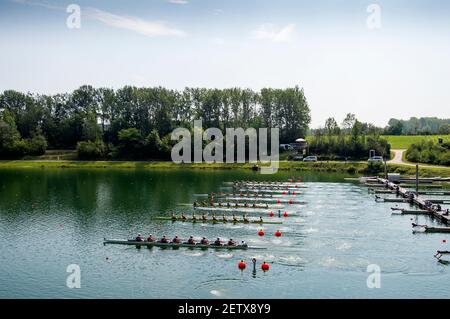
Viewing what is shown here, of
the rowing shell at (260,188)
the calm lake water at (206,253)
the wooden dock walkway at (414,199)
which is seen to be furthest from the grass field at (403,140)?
the calm lake water at (206,253)

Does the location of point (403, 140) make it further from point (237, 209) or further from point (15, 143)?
point (15, 143)

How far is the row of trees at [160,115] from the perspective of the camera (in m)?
121

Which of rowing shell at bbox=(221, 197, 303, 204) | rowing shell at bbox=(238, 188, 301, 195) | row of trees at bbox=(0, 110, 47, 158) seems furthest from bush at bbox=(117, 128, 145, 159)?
rowing shell at bbox=(221, 197, 303, 204)

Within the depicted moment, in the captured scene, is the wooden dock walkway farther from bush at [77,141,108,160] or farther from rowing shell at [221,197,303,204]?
bush at [77,141,108,160]

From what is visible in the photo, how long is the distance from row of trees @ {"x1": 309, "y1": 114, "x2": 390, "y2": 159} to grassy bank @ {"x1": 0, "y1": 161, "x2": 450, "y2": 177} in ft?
22.1

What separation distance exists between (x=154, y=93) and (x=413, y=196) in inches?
3065

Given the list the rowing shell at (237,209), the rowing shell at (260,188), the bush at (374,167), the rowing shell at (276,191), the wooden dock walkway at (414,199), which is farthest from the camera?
the bush at (374,167)

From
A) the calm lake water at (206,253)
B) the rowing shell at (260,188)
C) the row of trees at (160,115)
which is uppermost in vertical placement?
the row of trees at (160,115)

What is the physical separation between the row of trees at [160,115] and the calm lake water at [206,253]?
57.2 metres

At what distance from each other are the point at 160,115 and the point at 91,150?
61.9 feet

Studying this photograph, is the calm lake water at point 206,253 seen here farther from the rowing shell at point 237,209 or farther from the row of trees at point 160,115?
the row of trees at point 160,115

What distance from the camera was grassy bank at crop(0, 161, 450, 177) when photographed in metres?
84.9
